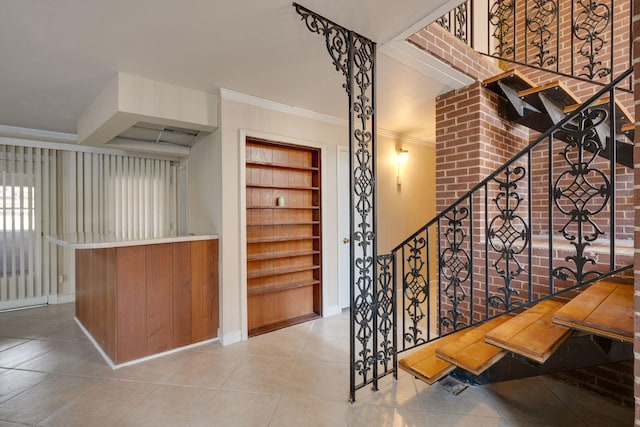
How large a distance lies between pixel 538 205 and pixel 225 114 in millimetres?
3257

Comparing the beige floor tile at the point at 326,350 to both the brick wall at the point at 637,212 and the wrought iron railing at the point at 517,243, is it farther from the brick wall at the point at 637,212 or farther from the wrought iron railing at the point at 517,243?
the brick wall at the point at 637,212

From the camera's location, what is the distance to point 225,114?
2908 mm

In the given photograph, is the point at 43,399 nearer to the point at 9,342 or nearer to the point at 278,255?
the point at 9,342

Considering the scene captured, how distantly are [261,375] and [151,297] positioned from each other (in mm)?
1160

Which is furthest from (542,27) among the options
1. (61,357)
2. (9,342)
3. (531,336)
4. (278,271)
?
(9,342)

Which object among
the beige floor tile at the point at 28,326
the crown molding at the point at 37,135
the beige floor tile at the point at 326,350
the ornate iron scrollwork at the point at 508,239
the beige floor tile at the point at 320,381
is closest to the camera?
the ornate iron scrollwork at the point at 508,239

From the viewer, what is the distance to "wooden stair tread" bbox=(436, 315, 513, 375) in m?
1.73

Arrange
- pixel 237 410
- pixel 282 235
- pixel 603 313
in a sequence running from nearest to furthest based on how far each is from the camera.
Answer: pixel 603 313 → pixel 237 410 → pixel 282 235

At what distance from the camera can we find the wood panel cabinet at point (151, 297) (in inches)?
99.5

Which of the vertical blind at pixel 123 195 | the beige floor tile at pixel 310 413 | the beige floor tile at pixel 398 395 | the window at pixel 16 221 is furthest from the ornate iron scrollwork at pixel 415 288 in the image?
the window at pixel 16 221

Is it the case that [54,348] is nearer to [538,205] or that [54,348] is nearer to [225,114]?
[225,114]

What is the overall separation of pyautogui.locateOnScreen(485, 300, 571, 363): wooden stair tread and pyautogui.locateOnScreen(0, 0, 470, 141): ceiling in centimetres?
187

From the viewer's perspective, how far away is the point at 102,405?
6.68 ft

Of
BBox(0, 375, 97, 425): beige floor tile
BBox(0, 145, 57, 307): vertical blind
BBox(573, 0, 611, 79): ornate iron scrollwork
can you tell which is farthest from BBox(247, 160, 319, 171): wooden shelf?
BBox(0, 145, 57, 307): vertical blind
